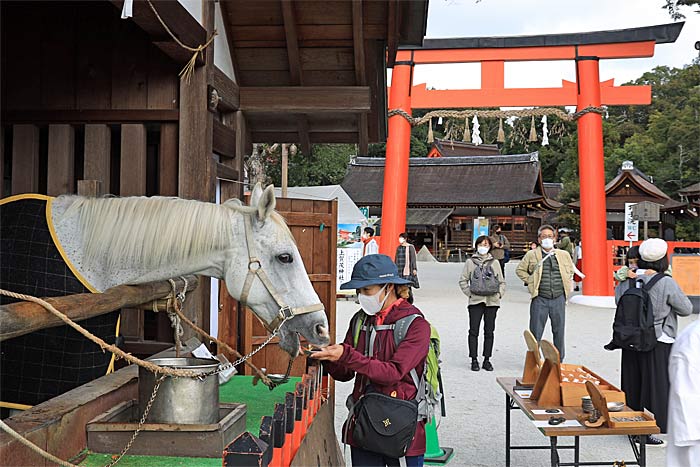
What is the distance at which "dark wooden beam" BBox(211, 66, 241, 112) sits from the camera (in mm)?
4152

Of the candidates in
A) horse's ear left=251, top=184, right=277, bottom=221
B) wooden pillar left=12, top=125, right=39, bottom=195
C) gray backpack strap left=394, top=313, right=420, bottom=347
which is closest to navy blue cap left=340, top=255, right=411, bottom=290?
gray backpack strap left=394, top=313, right=420, bottom=347

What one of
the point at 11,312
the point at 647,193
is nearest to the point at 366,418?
the point at 11,312

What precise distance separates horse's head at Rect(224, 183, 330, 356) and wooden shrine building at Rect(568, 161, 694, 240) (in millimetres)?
25384

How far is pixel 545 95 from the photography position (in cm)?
1450

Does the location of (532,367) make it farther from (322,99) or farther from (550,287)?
(550,287)

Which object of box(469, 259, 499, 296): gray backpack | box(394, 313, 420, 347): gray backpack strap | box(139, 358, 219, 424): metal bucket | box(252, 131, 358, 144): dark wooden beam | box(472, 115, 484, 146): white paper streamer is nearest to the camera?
box(139, 358, 219, 424): metal bucket

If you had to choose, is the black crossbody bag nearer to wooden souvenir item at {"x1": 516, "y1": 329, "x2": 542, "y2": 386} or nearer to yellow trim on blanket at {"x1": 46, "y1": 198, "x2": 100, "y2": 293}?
Result: yellow trim on blanket at {"x1": 46, "y1": 198, "x2": 100, "y2": 293}

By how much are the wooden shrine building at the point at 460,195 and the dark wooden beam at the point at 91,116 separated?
28438 mm

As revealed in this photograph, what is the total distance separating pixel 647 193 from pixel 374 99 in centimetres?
2427

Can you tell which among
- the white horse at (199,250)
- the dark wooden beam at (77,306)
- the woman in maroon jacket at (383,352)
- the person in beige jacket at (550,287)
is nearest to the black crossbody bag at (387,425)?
the woman in maroon jacket at (383,352)

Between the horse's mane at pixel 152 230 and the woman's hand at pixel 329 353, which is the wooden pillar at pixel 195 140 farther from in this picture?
the woman's hand at pixel 329 353

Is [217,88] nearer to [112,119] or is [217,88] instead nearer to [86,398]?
[112,119]

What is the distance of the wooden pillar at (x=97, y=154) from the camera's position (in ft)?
12.9

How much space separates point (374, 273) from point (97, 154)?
2.13 m
